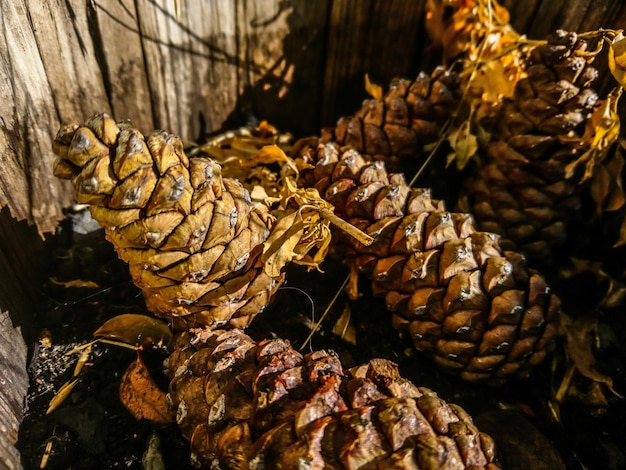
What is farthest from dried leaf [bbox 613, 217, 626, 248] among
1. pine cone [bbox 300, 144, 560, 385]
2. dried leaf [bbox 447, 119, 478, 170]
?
dried leaf [bbox 447, 119, 478, 170]

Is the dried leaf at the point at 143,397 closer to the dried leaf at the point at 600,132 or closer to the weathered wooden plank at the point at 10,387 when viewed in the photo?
the weathered wooden plank at the point at 10,387

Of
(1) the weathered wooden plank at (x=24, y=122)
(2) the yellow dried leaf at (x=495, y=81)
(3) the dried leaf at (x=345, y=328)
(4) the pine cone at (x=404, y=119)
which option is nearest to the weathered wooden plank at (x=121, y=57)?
(1) the weathered wooden plank at (x=24, y=122)

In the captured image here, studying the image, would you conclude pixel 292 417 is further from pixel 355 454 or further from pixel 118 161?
pixel 118 161

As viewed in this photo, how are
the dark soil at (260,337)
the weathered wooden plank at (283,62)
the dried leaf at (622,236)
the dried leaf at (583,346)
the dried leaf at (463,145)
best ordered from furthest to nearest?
1. the weathered wooden plank at (283,62)
2. the dried leaf at (463,145)
3. the dried leaf at (622,236)
4. the dried leaf at (583,346)
5. the dark soil at (260,337)

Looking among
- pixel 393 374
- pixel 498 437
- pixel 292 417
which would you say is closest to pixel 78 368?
pixel 292 417

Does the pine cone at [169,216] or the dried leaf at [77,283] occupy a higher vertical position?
the pine cone at [169,216]

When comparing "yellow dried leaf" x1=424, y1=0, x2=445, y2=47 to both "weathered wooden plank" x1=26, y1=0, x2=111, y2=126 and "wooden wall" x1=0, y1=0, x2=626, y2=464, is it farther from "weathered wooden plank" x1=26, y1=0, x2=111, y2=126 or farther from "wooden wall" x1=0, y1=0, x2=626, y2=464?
"weathered wooden plank" x1=26, y1=0, x2=111, y2=126

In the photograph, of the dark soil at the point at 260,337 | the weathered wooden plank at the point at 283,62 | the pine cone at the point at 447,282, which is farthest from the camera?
the weathered wooden plank at the point at 283,62
